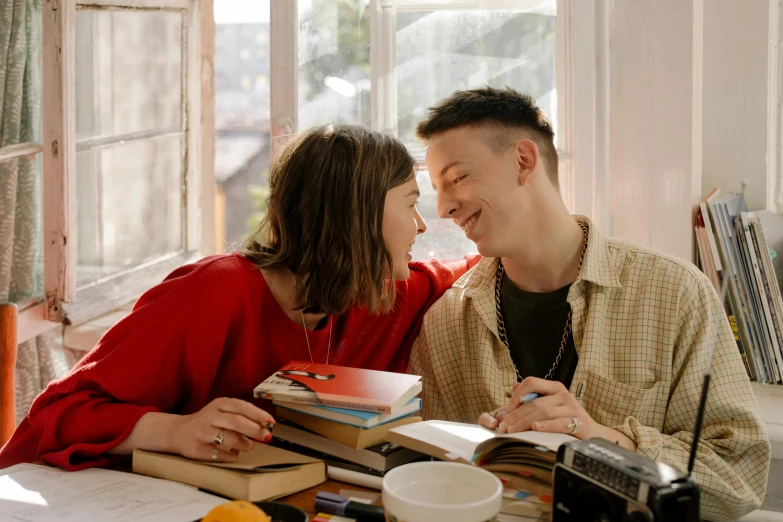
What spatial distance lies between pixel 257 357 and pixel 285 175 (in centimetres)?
34

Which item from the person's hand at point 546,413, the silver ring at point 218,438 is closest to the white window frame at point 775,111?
the person's hand at point 546,413

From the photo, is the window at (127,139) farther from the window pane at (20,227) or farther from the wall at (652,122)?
the wall at (652,122)

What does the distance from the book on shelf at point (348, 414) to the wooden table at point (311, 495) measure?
9 cm

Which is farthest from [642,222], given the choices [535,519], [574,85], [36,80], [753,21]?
[36,80]

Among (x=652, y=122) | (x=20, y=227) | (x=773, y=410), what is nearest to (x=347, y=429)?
(x=773, y=410)

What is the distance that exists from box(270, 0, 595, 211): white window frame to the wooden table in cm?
106

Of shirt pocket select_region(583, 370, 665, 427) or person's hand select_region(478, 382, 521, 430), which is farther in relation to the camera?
shirt pocket select_region(583, 370, 665, 427)

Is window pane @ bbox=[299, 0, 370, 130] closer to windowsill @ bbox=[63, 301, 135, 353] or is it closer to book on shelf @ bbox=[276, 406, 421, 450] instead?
windowsill @ bbox=[63, 301, 135, 353]

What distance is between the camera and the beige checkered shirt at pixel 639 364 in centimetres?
136

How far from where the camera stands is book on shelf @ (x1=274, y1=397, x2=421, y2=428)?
3.92ft

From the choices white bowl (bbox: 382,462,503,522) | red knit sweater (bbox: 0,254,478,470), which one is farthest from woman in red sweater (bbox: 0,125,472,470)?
white bowl (bbox: 382,462,503,522)

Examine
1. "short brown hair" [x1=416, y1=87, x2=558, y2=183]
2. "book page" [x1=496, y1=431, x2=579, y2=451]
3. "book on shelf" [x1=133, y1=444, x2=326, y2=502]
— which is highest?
"short brown hair" [x1=416, y1=87, x2=558, y2=183]

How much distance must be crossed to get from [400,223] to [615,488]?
82 centimetres

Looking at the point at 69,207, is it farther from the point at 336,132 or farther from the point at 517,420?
the point at 517,420
